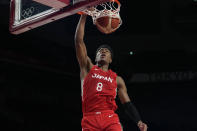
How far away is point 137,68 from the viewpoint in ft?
28.3

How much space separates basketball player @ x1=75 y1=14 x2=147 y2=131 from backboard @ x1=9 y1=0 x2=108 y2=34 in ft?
0.65

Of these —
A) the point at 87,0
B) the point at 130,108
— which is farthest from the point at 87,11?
the point at 130,108

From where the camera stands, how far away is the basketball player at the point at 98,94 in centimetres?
286

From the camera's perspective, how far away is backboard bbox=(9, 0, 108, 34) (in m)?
2.97

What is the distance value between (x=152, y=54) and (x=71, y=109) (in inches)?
124

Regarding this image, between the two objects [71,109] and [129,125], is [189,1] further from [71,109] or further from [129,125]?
[71,109]

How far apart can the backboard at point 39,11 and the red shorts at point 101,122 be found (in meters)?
1.17

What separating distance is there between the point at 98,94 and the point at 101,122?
312 millimetres

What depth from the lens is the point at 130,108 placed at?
3217 millimetres

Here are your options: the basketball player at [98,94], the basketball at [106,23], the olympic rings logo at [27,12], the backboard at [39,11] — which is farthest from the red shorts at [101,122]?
the olympic rings logo at [27,12]

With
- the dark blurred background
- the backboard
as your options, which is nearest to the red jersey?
the backboard

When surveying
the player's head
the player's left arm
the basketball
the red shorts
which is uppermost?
the basketball

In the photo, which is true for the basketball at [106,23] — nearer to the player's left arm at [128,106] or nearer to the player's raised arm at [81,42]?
the player's raised arm at [81,42]

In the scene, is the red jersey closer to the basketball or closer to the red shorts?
the red shorts
